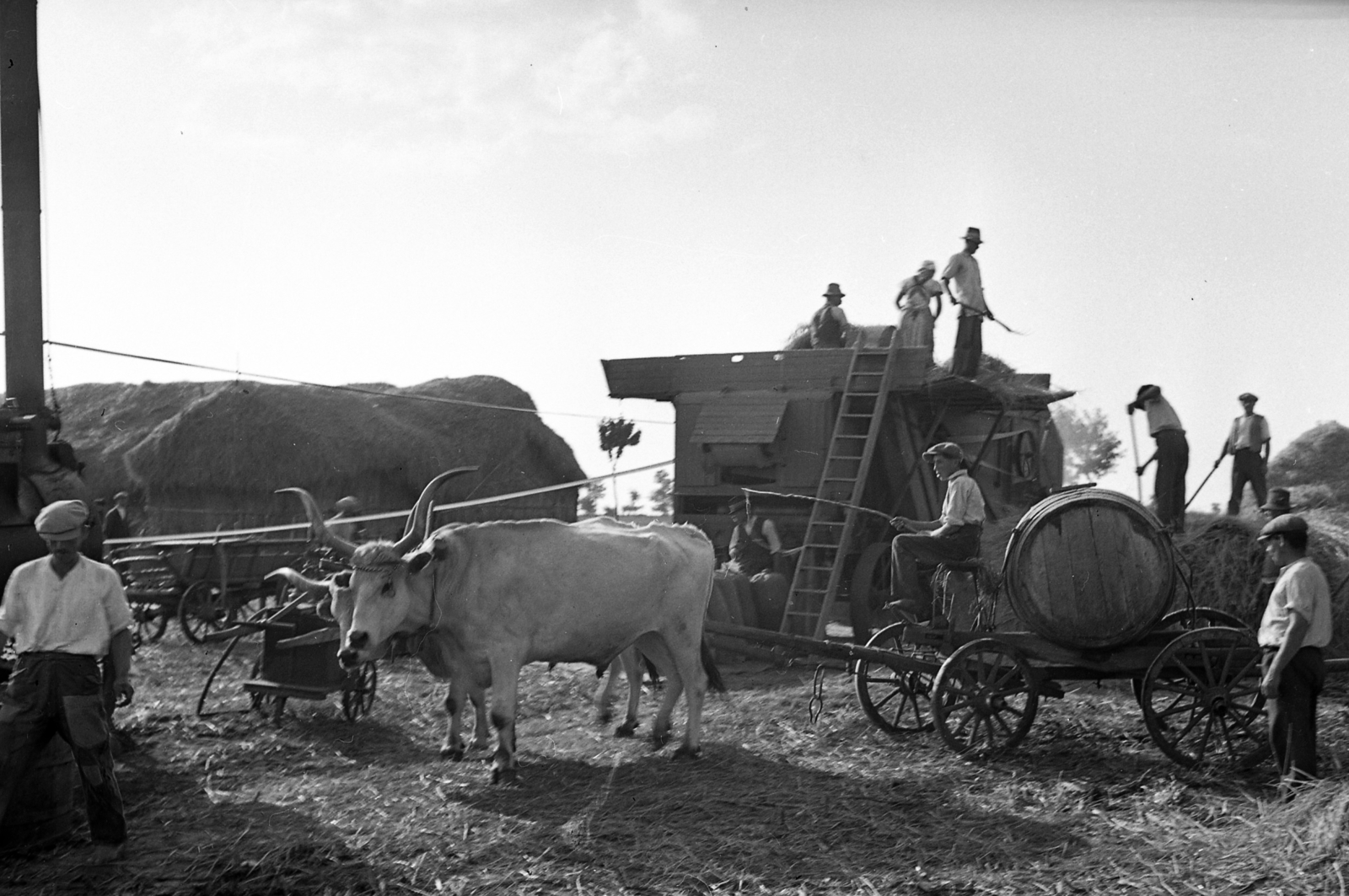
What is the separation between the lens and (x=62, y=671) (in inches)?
241

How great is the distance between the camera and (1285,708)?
7129 millimetres

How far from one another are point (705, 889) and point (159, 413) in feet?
67.8

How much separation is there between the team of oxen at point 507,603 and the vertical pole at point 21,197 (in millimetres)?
3132

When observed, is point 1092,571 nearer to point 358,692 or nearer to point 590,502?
point 358,692

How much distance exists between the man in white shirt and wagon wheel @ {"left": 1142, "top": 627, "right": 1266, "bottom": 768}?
7.28 meters

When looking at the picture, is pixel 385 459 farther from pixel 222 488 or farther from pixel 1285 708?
pixel 1285 708

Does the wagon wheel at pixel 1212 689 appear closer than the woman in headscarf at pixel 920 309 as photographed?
Yes

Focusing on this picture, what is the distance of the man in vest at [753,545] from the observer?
14.6 m

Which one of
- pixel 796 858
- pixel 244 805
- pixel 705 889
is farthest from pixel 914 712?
pixel 244 805

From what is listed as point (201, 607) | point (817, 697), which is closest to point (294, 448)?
point (201, 607)

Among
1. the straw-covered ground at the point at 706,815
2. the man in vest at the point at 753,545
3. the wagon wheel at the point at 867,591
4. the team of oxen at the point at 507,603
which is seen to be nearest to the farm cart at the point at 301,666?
the straw-covered ground at the point at 706,815

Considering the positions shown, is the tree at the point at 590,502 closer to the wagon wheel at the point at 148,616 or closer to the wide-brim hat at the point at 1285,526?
the wagon wheel at the point at 148,616

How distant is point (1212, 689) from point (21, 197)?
33.4 feet

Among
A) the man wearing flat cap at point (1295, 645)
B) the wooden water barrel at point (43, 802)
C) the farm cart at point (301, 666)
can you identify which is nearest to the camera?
the wooden water barrel at point (43, 802)
